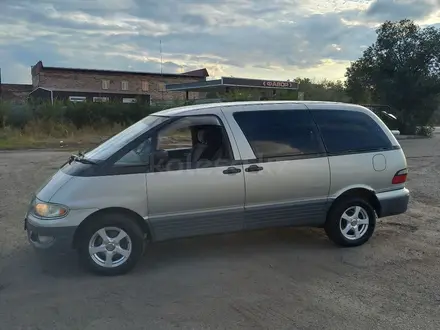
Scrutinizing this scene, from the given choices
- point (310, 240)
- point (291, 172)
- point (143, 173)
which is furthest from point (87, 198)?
point (310, 240)

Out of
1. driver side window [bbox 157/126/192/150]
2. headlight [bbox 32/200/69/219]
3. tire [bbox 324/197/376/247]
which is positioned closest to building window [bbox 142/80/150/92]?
driver side window [bbox 157/126/192/150]

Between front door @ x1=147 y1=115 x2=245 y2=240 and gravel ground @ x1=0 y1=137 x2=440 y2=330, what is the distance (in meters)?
0.47

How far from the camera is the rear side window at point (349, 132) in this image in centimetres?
533

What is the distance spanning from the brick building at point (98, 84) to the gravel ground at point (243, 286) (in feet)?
133

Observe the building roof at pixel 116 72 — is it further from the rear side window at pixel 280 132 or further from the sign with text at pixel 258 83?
the rear side window at pixel 280 132

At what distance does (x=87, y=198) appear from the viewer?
434 centimetres

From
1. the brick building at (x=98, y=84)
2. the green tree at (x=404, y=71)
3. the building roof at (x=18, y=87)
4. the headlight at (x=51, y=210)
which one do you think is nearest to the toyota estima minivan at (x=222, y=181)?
the headlight at (x=51, y=210)

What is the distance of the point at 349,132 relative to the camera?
544 cm

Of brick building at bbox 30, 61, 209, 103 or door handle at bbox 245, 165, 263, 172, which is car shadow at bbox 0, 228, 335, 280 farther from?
brick building at bbox 30, 61, 209, 103

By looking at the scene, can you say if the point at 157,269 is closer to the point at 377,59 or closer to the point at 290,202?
the point at 290,202

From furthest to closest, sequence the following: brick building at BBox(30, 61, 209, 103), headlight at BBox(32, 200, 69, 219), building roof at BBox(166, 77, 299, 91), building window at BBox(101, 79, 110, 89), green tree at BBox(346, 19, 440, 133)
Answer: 1. building window at BBox(101, 79, 110, 89)
2. brick building at BBox(30, 61, 209, 103)
3. building roof at BBox(166, 77, 299, 91)
4. green tree at BBox(346, 19, 440, 133)
5. headlight at BBox(32, 200, 69, 219)

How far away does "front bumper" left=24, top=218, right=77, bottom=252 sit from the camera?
14.1 feet

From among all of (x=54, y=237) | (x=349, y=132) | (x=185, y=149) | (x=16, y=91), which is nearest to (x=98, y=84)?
(x=16, y=91)

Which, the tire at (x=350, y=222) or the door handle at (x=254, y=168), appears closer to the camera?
the door handle at (x=254, y=168)
